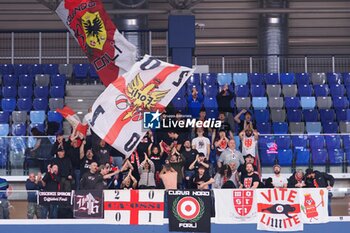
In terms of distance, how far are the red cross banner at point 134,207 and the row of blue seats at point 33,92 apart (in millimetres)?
8405

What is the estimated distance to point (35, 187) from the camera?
23031 mm

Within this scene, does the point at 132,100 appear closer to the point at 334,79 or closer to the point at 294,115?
the point at 294,115

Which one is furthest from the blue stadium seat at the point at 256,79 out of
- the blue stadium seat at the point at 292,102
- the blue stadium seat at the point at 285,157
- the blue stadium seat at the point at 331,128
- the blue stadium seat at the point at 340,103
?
the blue stadium seat at the point at 285,157

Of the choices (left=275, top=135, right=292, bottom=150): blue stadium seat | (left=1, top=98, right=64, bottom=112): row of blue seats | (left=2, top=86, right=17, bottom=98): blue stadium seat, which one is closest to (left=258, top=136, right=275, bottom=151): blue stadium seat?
(left=275, top=135, right=292, bottom=150): blue stadium seat

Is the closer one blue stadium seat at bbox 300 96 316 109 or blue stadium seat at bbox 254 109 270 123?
blue stadium seat at bbox 254 109 270 123

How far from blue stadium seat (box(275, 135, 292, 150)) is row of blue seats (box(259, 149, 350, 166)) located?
8.9 inches

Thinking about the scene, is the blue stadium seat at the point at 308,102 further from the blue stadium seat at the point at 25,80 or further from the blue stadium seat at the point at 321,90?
the blue stadium seat at the point at 25,80

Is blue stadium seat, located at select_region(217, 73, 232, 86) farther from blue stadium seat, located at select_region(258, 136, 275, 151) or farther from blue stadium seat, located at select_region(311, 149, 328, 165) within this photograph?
blue stadium seat, located at select_region(311, 149, 328, 165)

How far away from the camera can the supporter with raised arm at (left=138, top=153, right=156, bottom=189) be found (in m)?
23.5

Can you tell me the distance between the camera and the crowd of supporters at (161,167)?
23.0m

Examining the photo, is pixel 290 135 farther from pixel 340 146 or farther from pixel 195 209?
pixel 195 209

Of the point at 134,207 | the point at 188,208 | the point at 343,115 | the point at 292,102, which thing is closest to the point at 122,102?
the point at 134,207

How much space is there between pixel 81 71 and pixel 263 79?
5.86 meters

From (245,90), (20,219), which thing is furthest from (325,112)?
(20,219)
